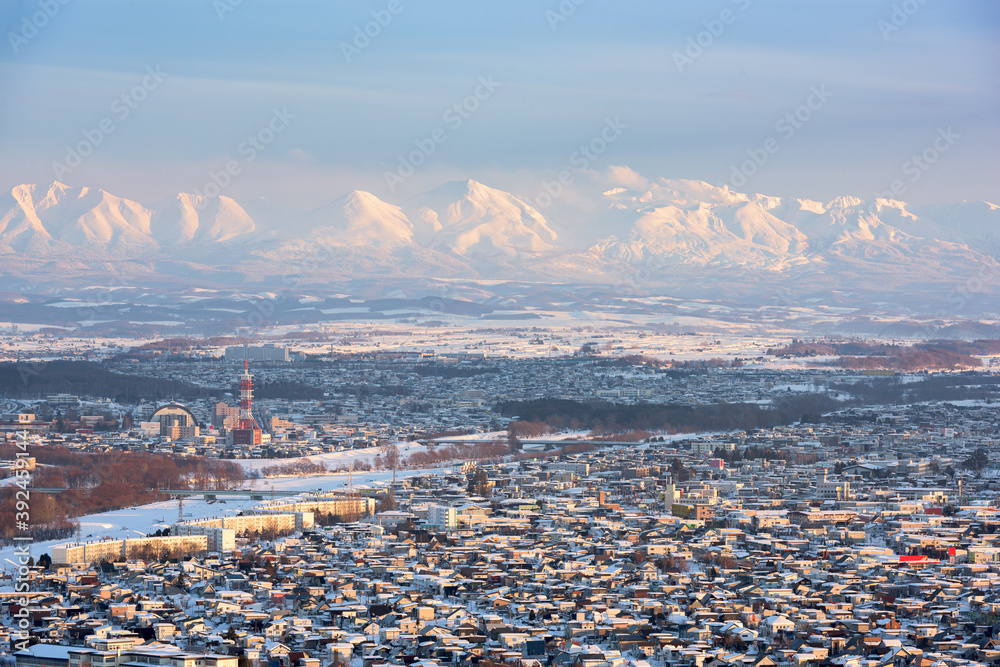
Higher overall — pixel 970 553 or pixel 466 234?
pixel 466 234

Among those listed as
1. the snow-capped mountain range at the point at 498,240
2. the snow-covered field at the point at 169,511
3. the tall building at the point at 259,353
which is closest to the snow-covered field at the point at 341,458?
the snow-covered field at the point at 169,511

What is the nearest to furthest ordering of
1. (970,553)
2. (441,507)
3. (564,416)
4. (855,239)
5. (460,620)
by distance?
(460,620)
(970,553)
(441,507)
(564,416)
(855,239)

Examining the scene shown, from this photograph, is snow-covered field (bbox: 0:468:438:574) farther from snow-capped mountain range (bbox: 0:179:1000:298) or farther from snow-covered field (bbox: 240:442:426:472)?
snow-capped mountain range (bbox: 0:179:1000:298)

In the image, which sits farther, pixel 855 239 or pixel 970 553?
pixel 855 239

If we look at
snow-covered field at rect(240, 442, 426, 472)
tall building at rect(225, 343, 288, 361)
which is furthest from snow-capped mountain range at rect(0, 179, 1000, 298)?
snow-covered field at rect(240, 442, 426, 472)

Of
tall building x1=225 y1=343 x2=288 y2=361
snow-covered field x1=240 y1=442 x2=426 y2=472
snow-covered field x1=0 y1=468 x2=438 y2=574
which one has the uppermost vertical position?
tall building x1=225 y1=343 x2=288 y2=361

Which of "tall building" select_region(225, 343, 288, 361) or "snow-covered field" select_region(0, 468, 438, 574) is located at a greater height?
"tall building" select_region(225, 343, 288, 361)

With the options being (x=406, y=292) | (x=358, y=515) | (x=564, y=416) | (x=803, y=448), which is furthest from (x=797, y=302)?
(x=358, y=515)

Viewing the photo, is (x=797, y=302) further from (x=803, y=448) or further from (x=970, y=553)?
→ (x=970, y=553)
